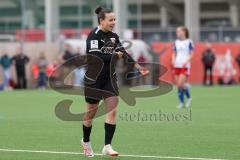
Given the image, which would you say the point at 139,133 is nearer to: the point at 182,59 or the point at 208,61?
the point at 182,59

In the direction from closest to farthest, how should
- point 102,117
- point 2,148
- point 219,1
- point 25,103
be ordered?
point 2,148 → point 102,117 → point 25,103 → point 219,1

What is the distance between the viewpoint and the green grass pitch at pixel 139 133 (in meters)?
11.1

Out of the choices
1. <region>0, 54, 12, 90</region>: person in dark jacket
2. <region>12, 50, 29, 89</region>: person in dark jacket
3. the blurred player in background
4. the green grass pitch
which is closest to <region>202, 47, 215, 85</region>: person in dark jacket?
<region>12, 50, 29, 89</region>: person in dark jacket

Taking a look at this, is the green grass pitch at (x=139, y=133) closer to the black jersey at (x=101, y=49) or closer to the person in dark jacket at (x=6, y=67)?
the black jersey at (x=101, y=49)

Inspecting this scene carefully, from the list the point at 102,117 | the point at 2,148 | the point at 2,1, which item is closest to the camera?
the point at 2,148

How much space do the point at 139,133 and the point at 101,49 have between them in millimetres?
3956

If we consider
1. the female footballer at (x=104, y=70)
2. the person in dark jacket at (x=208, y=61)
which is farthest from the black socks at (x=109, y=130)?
the person in dark jacket at (x=208, y=61)

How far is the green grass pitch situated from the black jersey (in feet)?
4.13

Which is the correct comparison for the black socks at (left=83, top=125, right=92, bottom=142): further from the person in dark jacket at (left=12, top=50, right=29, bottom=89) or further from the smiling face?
the person in dark jacket at (left=12, top=50, right=29, bottom=89)

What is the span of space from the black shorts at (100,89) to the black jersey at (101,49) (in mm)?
84

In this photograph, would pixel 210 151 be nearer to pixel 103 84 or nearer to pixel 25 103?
pixel 103 84

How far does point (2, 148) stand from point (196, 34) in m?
31.7

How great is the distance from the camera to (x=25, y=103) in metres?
24.3

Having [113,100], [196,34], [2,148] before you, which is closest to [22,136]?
[2,148]
